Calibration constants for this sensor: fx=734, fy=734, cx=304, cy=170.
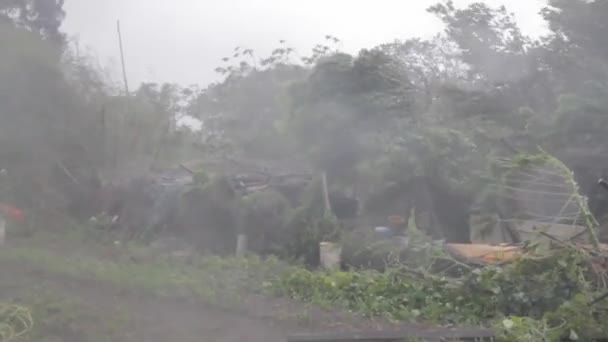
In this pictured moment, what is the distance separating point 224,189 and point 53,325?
6.01 metres

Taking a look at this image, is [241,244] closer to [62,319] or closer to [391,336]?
[62,319]

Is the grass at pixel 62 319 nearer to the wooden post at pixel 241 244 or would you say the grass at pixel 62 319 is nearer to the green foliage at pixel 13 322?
the green foliage at pixel 13 322

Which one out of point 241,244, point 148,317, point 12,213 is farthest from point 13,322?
point 12,213

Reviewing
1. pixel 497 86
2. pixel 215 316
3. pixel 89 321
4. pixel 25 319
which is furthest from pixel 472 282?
pixel 497 86

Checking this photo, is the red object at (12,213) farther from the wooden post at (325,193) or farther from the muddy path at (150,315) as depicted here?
the wooden post at (325,193)

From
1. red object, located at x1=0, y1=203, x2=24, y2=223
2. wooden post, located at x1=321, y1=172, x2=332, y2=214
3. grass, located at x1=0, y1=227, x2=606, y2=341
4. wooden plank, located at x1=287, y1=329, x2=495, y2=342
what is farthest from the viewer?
red object, located at x1=0, y1=203, x2=24, y2=223

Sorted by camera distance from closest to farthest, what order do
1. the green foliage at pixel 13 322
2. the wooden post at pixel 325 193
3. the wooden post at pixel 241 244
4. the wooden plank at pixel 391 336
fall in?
the green foliage at pixel 13 322, the wooden plank at pixel 391 336, the wooden post at pixel 241 244, the wooden post at pixel 325 193

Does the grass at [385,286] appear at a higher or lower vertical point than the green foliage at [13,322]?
lower

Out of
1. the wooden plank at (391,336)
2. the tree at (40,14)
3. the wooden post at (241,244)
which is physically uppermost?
the tree at (40,14)

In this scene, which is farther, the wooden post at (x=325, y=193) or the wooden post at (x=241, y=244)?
the wooden post at (x=325, y=193)

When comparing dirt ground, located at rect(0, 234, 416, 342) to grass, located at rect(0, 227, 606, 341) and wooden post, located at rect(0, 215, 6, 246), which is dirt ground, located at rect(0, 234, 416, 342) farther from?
wooden post, located at rect(0, 215, 6, 246)

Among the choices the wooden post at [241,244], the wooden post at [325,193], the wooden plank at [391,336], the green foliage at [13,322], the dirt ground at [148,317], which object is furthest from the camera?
the wooden post at [325,193]

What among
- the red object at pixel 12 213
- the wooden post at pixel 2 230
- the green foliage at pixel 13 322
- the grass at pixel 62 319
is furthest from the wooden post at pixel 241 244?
the green foliage at pixel 13 322

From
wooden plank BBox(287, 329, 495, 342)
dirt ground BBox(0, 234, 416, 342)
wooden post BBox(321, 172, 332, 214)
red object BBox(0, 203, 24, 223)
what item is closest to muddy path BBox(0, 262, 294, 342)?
dirt ground BBox(0, 234, 416, 342)
